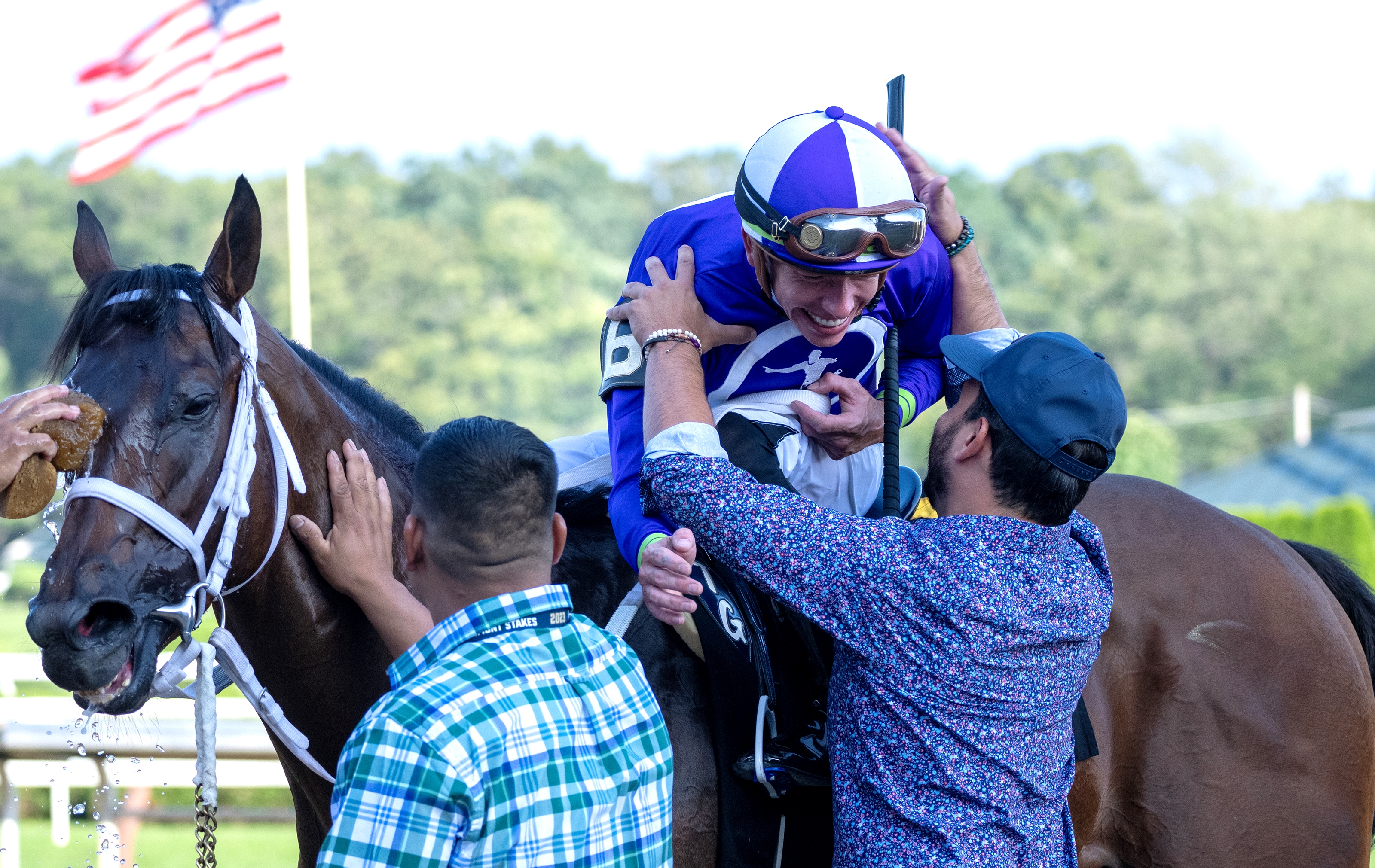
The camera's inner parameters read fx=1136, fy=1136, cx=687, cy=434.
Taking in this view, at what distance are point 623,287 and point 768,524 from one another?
2.84ft

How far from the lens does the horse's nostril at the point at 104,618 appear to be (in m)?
A: 1.97

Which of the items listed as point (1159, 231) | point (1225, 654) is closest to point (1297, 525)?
point (1225, 654)

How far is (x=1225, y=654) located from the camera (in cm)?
302

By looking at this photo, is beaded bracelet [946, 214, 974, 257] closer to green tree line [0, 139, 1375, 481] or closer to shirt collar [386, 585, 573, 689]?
shirt collar [386, 585, 573, 689]

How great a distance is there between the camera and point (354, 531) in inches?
92.6

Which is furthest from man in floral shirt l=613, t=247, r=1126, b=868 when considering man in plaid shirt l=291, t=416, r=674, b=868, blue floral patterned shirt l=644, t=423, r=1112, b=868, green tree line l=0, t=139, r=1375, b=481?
green tree line l=0, t=139, r=1375, b=481

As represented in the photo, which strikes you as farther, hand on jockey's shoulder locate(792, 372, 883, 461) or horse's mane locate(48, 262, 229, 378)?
hand on jockey's shoulder locate(792, 372, 883, 461)

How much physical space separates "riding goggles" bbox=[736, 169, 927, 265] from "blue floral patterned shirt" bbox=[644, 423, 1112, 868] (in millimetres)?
516

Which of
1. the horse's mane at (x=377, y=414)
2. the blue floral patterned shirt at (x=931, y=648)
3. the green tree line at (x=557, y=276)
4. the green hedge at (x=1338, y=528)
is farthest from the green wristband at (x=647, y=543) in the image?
the green tree line at (x=557, y=276)

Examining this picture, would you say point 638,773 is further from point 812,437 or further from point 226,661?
point 812,437

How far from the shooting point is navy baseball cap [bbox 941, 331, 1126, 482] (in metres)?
2.00

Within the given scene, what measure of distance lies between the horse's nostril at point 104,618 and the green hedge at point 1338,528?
16.3 m

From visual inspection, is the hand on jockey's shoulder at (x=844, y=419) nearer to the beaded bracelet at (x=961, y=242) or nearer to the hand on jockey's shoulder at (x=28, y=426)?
the beaded bracelet at (x=961, y=242)

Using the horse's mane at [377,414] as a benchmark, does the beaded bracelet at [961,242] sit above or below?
above
